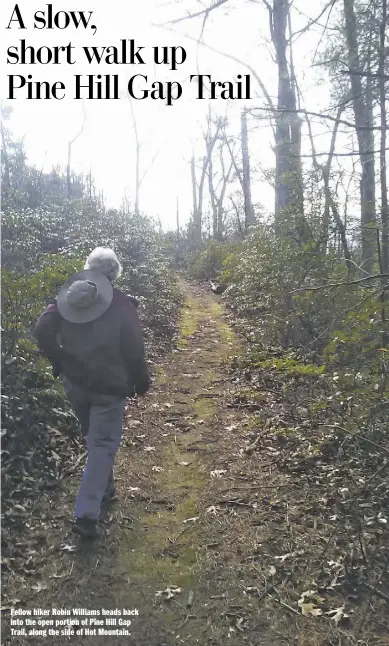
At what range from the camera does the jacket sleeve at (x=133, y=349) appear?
3.58 meters

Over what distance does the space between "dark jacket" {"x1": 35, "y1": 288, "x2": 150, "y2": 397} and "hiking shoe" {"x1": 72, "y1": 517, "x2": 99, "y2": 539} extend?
899mm

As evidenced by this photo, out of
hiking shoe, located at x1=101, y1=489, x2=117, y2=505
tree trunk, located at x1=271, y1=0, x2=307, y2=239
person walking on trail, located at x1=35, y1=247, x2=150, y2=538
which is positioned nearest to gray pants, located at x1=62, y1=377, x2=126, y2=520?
person walking on trail, located at x1=35, y1=247, x2=150, y2=538

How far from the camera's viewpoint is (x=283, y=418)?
18.0 feet

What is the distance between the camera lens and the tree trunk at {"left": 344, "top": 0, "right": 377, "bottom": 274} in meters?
5.13

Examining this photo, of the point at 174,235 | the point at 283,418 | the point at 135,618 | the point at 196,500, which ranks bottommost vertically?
the point at 135,618

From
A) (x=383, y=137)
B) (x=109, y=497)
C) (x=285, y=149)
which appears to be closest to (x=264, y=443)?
(x=109, y=497)

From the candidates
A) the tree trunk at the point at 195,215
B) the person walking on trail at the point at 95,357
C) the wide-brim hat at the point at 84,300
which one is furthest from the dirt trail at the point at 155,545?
the tree trunk at the point at 195,215

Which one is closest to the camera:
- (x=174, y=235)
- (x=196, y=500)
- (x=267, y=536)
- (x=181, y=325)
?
(x=267, y=536)

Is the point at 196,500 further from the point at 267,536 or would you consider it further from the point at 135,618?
the point at 135,618

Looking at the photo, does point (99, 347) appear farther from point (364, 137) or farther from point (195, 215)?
point (195, 215)

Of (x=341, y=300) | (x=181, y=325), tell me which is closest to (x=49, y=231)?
(x=181, y=325)

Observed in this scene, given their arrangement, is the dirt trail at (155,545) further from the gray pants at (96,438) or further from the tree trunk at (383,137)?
the tree trunk at (383,137)

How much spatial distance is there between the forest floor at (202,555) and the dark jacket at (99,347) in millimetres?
1074

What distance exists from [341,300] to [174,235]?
1041 inches
